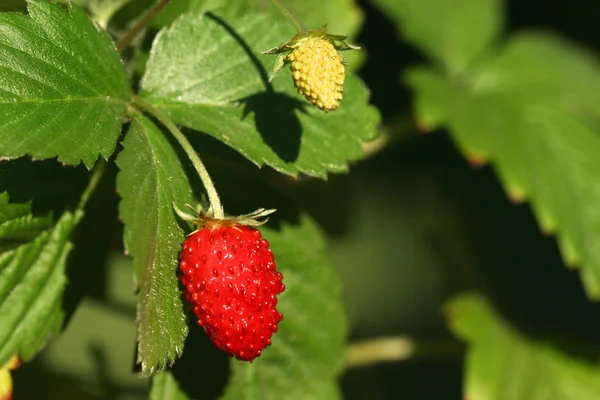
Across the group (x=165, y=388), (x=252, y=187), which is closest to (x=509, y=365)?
(x=252, y=187)

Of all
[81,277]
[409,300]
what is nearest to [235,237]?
[81,277]

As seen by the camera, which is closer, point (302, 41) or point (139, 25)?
point (302, 41)

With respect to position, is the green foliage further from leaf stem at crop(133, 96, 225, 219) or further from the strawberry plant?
leaf stem at crop(133, 96, 225, 219)

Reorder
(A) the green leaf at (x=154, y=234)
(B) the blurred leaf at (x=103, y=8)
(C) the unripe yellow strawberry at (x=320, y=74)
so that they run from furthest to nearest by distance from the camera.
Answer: (B) the blurred leaf at (x=103, y=8) → (C) the unripe yellow strawberry at (x=320, y=74) → (A) the green leaf at (x=154, y=234)

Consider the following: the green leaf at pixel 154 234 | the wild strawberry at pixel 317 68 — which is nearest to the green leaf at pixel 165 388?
the green leaf at pixel 154 234

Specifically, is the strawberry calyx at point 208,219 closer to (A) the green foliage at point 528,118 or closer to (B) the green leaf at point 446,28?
(A) the green foliage at point 528,118

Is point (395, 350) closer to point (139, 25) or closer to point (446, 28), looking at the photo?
point (446, 28)
